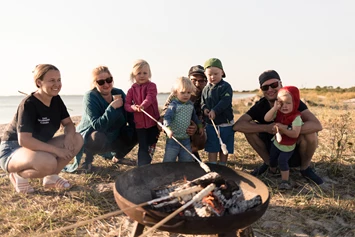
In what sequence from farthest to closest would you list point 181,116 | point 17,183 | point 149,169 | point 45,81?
point 181,116
point 17,183
point 45,81
point 149,169

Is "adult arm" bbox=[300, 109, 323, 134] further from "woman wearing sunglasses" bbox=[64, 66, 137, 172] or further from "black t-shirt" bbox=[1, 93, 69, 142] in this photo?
"black t-shirt" bbox=[1, 93, 69, 142]

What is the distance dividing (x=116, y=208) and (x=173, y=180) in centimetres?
75

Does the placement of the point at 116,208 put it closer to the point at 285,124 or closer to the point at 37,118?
the point at 37,118

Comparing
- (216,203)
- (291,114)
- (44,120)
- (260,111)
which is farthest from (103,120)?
(291,114)

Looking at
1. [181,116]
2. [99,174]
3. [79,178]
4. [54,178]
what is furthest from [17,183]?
[181,116]

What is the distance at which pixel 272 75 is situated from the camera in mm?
4016

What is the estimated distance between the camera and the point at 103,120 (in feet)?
13.3

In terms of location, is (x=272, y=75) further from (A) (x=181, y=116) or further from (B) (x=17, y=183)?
(B) (x=17, y=183)

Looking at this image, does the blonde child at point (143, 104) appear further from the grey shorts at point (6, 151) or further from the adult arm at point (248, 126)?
the grey shorts at point (6, 151)

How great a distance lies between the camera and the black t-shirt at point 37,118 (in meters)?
3.33

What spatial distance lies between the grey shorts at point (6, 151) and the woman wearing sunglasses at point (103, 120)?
926mm

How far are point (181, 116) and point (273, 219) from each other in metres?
1.60

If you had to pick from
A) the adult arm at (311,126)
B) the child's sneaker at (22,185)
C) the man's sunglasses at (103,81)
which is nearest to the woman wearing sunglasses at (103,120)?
the man's sunglasses at (103,81)

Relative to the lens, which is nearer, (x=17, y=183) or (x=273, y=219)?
(x=273, y=219)
